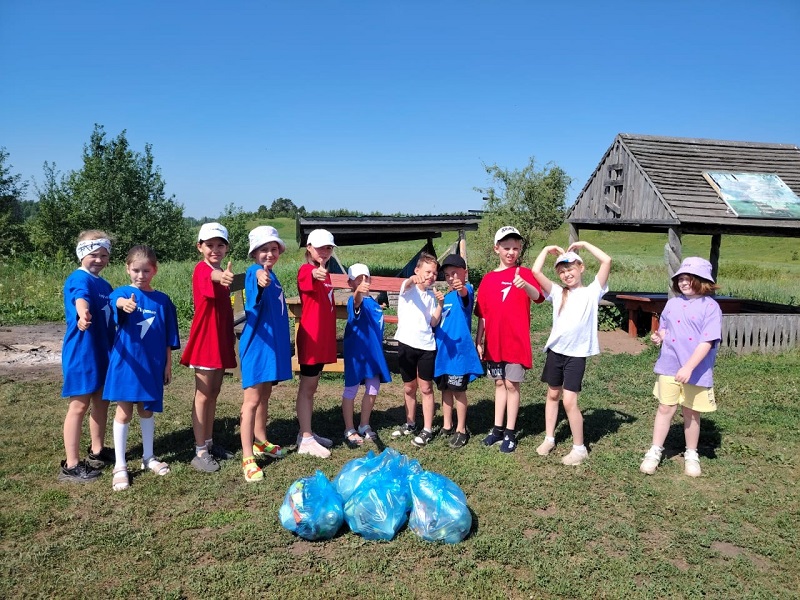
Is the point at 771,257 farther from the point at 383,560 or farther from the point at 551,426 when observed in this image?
the point at 383,560

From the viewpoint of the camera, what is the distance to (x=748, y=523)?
13.0 ft

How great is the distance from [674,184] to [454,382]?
8101mm

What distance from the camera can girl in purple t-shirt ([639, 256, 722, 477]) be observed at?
15.1 ft

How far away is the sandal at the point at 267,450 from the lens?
4.89 metres

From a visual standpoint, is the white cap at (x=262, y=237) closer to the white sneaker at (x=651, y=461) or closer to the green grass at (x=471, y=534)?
the green grass at (x=471, y=534)

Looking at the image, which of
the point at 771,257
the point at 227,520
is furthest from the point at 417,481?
the point at 771,257

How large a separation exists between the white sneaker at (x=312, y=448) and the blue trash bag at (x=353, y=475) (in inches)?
40.3

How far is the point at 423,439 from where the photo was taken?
5277mm

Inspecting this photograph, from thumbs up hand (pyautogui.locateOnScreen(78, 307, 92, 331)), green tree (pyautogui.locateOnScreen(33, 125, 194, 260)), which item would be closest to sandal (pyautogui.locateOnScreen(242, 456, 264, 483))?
thumbs up hand (pyautogui.locateOnScreen(78, 307, 92, 331))

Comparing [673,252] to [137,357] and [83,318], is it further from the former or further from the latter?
[83,318]

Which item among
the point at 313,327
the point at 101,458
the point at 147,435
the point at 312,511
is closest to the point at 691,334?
the point at 313,327

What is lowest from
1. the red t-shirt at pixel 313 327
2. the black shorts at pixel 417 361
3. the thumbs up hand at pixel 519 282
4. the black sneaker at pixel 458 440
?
the black sneaker at pixel 458 440

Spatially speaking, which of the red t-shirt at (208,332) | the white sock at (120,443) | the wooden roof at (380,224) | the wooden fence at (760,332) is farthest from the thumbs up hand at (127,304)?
the wooden fence at (760,332)

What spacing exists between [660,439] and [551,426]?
2.95 ft
